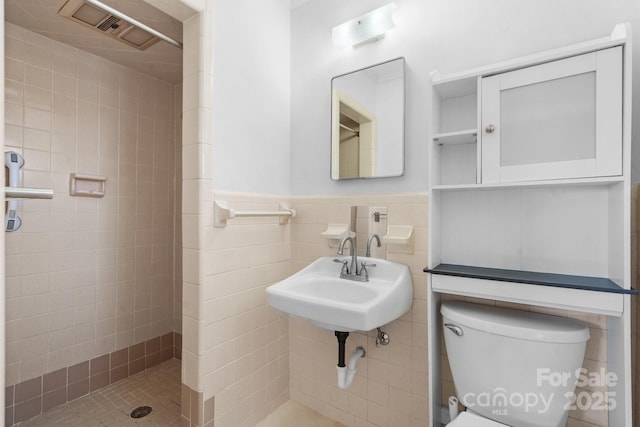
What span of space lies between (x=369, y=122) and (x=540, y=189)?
0.85 meters

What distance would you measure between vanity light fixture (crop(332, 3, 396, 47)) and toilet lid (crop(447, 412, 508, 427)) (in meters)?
1.74

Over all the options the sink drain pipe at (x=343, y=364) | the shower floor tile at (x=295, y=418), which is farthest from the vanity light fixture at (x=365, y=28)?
the shower floor tile at (x=295, y=418)

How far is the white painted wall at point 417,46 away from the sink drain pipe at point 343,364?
30.0 inches

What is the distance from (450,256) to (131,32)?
212 centimetres

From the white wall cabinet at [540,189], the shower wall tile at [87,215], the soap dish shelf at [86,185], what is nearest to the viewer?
the white wall cabinet at [540,189]

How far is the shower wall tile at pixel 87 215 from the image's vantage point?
5.90ft

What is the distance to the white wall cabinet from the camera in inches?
39.6

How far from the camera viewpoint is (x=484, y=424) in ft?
3.53

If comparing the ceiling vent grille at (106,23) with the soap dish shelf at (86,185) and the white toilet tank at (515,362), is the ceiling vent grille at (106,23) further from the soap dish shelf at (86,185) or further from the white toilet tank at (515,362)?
the white toilet tank at (515,362)

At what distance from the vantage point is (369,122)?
169 cm

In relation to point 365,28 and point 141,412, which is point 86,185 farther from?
point 365,28

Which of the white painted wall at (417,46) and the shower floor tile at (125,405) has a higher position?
the white painted wall at (417,46)

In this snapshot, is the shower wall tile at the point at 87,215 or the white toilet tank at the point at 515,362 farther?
the shower wall tile at the point at 87,215

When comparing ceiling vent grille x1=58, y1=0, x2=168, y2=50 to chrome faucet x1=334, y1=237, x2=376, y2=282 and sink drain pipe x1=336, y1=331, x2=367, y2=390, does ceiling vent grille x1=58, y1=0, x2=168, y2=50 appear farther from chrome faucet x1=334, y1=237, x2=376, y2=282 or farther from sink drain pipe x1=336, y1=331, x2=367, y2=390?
sink drain pipe x1=336, y1=331, x2=367, y2=390
